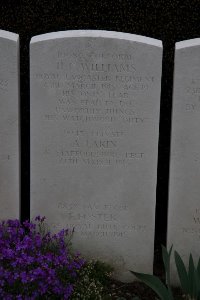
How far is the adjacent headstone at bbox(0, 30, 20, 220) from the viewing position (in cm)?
390

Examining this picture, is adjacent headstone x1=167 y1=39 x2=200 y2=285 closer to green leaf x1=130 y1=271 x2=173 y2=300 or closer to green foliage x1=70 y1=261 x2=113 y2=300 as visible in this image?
green foliage x1=70 y1=261 x2=113 y2=300

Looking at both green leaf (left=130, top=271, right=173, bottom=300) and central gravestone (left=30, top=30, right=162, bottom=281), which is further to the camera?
central gravestone (left=30, top=30, right=162, bottom=281)

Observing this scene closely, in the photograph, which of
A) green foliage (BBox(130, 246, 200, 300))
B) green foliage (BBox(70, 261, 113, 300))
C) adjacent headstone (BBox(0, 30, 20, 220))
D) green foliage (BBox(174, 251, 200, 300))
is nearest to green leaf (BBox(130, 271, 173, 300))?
green foliage (BBox(130, 246, 200, 300))

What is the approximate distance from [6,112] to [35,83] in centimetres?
34

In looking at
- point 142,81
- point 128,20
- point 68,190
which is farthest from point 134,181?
point 128,20

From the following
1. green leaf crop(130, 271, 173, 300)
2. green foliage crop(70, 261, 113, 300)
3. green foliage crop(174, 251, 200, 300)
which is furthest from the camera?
green foliage crop(70, 261, 113, 300)

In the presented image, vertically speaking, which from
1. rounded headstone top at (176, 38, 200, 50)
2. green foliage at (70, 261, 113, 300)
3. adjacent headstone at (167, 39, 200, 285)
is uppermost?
rounded headstone top at (176, 38, 200, 50)

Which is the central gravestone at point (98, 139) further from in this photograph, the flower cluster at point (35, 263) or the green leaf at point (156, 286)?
the green leaf at point (156, 286)

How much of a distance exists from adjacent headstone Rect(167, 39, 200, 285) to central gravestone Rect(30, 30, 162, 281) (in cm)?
17

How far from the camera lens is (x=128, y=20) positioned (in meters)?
5.16

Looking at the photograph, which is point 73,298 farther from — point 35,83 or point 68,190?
point 35,83

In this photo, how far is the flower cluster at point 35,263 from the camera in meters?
3.54

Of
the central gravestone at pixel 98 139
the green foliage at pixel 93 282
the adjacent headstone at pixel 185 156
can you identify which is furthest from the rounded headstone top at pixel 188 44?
the green foliage at pixel 93 282

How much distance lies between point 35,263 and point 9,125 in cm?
114
